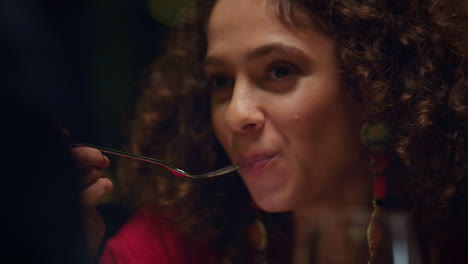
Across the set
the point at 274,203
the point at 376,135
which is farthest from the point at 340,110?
the point at 274,203

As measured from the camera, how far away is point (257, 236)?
2.95ft

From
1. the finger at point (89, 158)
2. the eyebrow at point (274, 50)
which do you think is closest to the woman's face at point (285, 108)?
the eyebrow at point (274, 50)

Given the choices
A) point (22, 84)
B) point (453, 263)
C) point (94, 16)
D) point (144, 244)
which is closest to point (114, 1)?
point (94, 16)

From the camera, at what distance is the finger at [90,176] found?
1.86ft

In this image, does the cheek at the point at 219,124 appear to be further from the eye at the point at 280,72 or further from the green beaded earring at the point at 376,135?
the green beaded earring at the point at 376,135

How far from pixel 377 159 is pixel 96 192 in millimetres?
473

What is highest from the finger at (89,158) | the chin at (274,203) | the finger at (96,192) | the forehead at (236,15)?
the forehead at (236,15)

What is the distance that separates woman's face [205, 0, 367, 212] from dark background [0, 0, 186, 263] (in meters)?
0.19

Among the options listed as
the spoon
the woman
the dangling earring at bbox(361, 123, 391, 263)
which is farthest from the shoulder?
the dangling earring at bbox(361, 123, 391, 263)

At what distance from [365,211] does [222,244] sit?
0.33 meters

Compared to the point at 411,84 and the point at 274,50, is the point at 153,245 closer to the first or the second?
the point at 274,50

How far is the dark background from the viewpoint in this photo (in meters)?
0.49

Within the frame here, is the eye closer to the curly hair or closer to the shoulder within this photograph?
the curly hair

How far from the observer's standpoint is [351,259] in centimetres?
68
